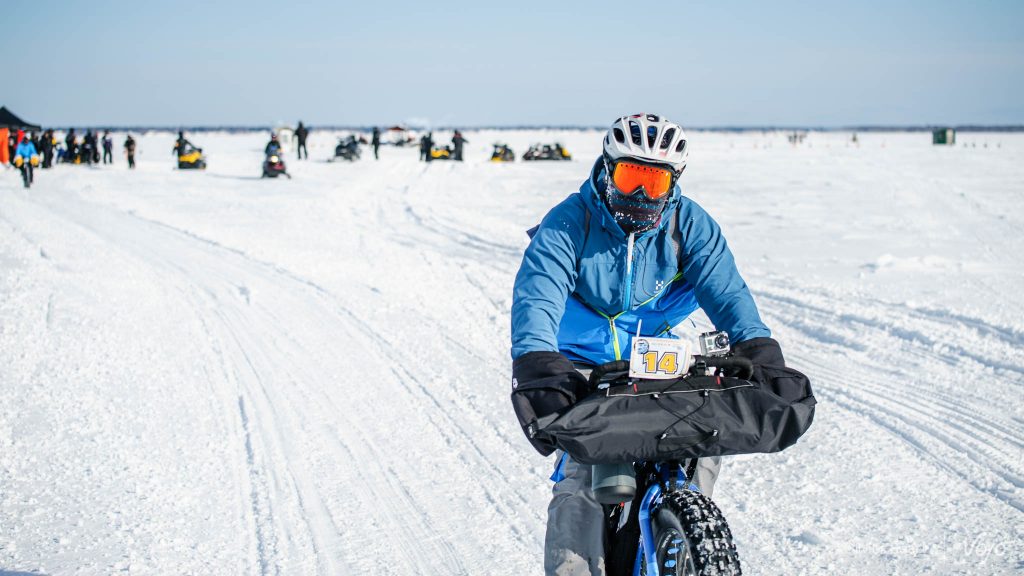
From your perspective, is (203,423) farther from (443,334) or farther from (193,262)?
(193,262)

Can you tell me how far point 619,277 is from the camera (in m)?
2.91

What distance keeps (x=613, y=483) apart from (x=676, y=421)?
0.31m

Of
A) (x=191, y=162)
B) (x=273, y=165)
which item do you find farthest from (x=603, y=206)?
(x=191, y=162)

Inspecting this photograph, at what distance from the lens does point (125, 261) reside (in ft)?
37.8

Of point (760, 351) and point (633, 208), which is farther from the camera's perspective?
point (633, 208)

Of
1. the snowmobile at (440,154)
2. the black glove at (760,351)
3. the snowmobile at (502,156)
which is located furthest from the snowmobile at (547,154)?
the black glove at (760,351)

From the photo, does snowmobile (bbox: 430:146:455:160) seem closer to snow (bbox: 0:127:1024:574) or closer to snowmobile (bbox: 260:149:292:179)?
snowmobile (bbox: 260:149:292:179)

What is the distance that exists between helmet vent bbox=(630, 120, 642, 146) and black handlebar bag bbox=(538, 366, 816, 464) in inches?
33.9

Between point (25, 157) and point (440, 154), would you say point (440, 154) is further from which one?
point (25, 157)

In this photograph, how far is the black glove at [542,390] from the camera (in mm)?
2367

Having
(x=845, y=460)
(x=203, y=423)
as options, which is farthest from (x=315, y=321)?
(x=845, y=460)

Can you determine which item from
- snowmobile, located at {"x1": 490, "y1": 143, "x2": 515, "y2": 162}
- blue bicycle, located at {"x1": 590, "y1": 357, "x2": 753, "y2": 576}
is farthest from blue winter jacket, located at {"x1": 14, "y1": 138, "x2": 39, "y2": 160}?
blue bicycle, located at {"x1": 590, "y1": 357, "x2": 753, "y2": 576}

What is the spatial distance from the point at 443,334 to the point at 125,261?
19.4 ft

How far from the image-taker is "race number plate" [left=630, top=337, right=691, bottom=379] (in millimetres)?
2459
